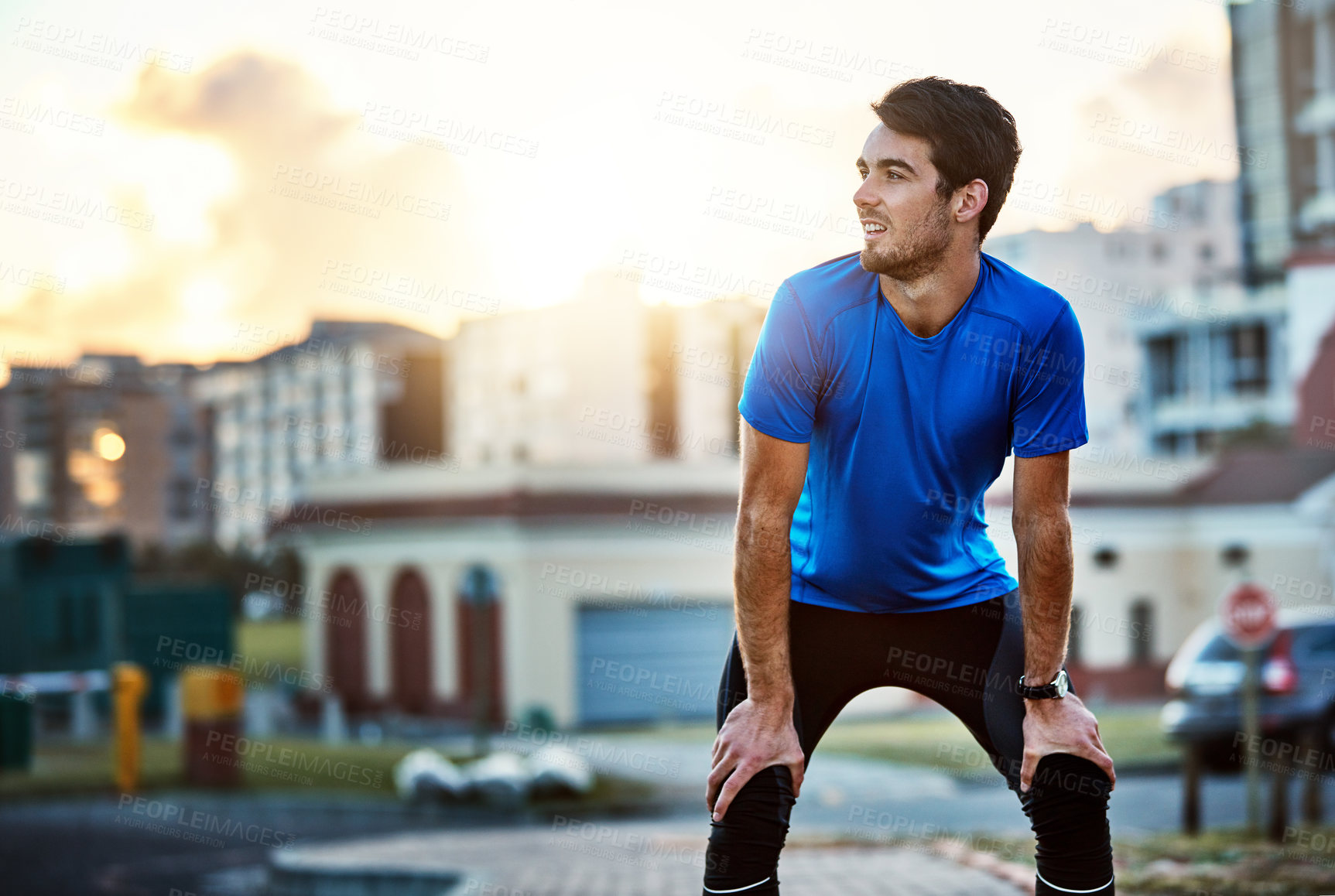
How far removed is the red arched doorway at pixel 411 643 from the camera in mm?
33562

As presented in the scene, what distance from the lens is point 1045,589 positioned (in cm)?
290

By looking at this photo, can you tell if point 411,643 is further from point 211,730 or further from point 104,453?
point 104,453

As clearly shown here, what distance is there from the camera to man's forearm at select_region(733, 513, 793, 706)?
2.82 metres

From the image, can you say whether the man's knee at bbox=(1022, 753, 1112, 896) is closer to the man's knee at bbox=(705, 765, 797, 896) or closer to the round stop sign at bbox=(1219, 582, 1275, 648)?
the man's knee at bbox=(705, 765, 797, 896)

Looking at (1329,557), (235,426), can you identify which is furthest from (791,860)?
(235,426)

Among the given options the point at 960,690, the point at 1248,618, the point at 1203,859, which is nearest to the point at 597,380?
the point at 1248,618

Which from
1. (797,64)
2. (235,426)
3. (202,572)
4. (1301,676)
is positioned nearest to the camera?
(797,64)

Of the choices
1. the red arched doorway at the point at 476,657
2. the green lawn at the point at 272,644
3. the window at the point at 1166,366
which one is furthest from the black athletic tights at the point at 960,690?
the window at the point at 1166,366

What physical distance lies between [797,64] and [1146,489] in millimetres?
27805

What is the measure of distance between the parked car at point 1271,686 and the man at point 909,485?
12.0 m

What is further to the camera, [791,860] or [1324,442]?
[1324,442]

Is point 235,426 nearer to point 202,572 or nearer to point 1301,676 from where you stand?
point 202,572

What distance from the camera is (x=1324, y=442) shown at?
35.0m

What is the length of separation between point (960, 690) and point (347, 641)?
34.2m
